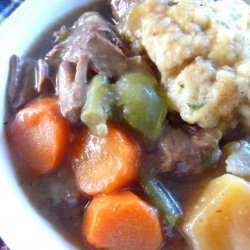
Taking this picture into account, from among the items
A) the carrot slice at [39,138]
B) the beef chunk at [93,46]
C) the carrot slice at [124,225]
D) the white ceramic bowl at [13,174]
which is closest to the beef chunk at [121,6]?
the beef chunk at [93,46]

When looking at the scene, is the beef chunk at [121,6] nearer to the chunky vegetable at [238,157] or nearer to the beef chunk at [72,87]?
the beef chunk at [72,87]

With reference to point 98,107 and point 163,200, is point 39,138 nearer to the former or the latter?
point 98,107

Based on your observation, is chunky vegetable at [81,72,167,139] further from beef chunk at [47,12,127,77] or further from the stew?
beef chunk at [47,12,127,77]

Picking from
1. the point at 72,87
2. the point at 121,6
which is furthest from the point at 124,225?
the point at 121,6

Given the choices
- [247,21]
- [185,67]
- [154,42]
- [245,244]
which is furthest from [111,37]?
[245,244]

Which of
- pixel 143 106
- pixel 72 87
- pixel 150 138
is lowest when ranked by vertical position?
pixel 150 138

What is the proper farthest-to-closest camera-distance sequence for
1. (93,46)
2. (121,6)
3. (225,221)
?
1. (121,6)
2. (93,46)
3. (225,221)
